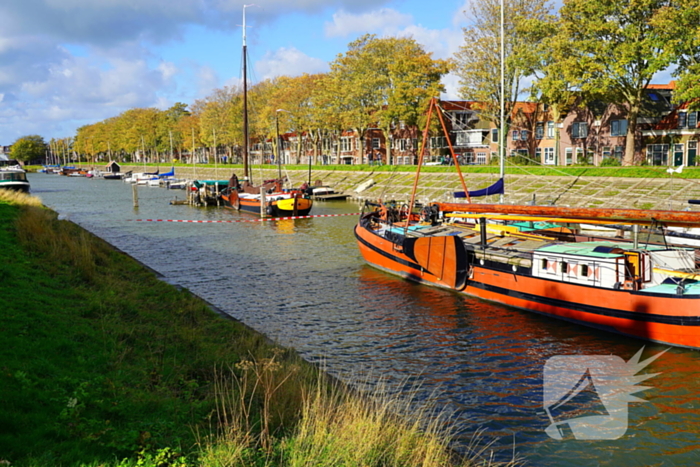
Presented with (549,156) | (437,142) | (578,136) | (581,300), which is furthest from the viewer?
(437,142)

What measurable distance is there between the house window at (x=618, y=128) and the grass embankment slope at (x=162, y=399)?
6589 cm

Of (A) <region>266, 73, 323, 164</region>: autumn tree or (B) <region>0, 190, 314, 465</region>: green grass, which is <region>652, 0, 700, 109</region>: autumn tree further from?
(A) <region>266, 73, 323, 164</region>: autumn tree

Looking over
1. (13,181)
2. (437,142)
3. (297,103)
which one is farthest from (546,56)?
(13,181)

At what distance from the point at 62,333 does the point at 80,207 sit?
6286 cm

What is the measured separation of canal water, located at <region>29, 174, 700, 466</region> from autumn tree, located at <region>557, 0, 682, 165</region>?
31.5m

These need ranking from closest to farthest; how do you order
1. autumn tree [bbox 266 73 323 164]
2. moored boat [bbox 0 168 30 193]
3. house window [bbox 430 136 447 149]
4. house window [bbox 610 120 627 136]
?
moored boat [bbox 0 168 30 193]
house window [bbox 610 120 627 136]
house window [bbox 430 136 447 149]
autumn tree [bbox 266 73 323 164]

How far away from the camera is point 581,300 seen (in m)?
19.3

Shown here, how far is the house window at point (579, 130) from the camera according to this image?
73.9 meters

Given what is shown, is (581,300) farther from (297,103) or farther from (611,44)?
(297,103)

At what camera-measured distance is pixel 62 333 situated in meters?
12.5

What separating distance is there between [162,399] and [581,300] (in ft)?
47.9

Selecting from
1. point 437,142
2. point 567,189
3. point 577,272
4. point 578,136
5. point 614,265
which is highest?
point 437,142

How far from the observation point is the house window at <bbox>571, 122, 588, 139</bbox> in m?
73.9

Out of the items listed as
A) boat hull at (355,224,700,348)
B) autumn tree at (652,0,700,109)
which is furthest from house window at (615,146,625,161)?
boat hull at (355,224,700,348)
